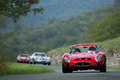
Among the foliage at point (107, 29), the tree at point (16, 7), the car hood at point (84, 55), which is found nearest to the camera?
the car hood at point (84, 55)

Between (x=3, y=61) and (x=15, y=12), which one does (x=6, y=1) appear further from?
(x=3, y=61)

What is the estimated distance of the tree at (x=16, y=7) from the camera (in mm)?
14688

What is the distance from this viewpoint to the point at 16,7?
48.8 ft

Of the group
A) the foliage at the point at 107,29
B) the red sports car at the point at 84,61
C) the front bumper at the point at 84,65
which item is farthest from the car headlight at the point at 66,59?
the foliage at the point at 107,29

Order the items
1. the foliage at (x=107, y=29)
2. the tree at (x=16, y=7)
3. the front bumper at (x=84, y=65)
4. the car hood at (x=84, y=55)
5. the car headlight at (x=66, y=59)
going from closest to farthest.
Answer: the front bumper at (x=84, y=65)
the car hood at (x=84, y=55)
the car headlight at (x=66, y=59)
the tree at (x=16, y=7)
the foliage at (x=107, y=29)

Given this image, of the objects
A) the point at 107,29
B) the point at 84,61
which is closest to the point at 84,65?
the point at 84,61

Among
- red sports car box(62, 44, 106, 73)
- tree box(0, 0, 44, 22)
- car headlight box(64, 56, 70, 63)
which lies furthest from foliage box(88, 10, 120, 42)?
car headlight box(64, 56, 70, 63)

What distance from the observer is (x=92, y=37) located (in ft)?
316

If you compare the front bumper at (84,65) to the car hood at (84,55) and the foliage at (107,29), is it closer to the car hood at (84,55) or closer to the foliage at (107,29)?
the car hood at (84,55)

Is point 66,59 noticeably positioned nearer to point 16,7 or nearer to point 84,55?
point 84,55

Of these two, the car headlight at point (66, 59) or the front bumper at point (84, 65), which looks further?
the car headlight at point (66, 59)

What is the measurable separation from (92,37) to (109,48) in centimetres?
5941

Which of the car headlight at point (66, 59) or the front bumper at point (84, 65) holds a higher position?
the car headlight at point (66, 59)

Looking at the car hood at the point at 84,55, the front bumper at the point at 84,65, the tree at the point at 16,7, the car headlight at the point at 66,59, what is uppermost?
the tree at the point at 16,7
